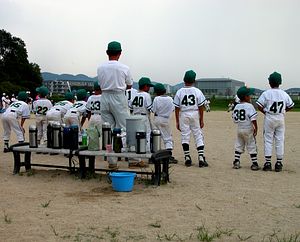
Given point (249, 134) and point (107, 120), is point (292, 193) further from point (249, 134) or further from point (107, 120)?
point (107, 120)

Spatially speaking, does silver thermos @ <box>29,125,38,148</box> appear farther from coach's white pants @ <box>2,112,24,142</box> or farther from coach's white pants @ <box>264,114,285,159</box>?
coach's white pants @ <box>264,114,285,159</box>

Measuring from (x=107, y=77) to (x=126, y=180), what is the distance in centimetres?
211

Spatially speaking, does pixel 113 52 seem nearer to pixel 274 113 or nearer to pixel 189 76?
pixel 189 76

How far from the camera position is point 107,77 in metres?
8.36

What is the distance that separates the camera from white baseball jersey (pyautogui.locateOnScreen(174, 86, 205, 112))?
9867 mm

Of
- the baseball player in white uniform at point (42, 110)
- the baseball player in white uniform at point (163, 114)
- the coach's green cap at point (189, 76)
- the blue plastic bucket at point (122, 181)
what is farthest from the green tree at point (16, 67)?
the blue plastic bucket at point (122, 181)

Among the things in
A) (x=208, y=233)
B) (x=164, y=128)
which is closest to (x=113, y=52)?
(x=164, y=128)

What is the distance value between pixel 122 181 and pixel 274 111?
150 inches

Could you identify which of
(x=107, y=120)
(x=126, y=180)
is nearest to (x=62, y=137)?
(x=107, y=120)

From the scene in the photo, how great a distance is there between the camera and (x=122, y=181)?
7.20 meters

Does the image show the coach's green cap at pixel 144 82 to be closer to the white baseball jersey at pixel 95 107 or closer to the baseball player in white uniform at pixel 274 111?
the white baseball jersey at pixel 95 107

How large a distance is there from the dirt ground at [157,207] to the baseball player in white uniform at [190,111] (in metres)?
0.71

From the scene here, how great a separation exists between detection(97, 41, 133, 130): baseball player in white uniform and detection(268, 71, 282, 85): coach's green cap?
2965 millimetres

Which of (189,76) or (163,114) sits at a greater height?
(189,76)
